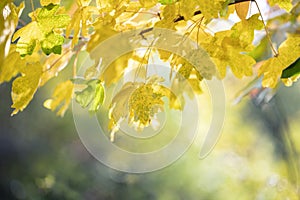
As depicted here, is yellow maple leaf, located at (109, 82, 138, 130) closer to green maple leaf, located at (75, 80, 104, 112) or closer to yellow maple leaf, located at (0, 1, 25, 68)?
green maple leaf, located at (75, 80, 104, 112)

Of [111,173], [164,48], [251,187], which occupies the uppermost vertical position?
[164,48]

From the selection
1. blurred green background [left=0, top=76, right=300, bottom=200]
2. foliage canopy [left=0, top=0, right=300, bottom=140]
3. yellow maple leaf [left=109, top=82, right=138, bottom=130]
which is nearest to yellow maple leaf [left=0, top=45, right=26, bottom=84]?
foliage canopy [left=0, top=0, right=300, bottom=140]

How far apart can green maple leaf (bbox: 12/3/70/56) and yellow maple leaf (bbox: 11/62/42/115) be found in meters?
0.05

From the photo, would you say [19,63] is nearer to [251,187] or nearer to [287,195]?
[287,195]

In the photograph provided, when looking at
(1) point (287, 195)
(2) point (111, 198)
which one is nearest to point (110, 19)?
(1) point (287, 195)

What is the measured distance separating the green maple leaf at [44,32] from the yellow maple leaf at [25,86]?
0.05 meters

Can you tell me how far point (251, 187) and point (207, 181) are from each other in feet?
1.07

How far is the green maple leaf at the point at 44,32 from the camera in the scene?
471 millimetres

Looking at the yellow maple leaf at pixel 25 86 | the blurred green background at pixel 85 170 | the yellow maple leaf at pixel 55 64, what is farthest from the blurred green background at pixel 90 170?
the yellow maple leaf at pixel 25 86

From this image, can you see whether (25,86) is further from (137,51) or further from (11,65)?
(137,51)

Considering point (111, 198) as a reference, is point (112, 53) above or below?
above

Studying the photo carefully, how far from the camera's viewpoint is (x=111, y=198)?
391 cm

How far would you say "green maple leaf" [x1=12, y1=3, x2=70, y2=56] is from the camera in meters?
0.47

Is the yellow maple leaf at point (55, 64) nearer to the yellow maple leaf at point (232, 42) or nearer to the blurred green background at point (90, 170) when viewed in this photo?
the yellow maple leaf at point (232, 42)
